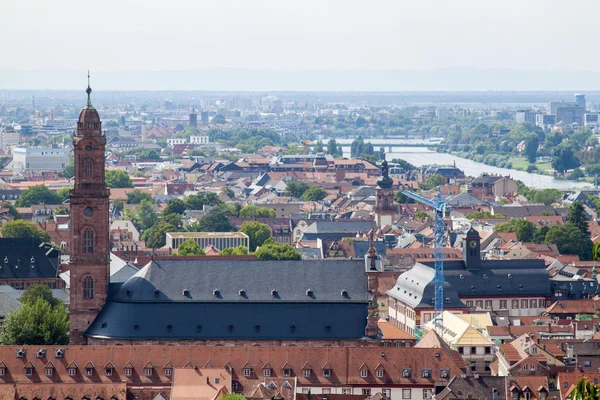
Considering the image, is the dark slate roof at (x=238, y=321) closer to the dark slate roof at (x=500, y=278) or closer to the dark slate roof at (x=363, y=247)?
the dark slate roof at (x=500, y=278)

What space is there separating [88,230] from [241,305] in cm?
846

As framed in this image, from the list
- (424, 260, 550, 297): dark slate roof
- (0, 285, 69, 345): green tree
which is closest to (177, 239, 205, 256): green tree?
(424, 260, 550, 297): dark slate roof

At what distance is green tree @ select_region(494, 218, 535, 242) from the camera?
168000 millimetres

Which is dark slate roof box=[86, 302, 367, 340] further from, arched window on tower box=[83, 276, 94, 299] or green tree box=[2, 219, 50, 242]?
green tree box=[2, 219, 50, 242]

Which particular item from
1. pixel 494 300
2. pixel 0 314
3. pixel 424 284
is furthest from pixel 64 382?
pixel 494 300

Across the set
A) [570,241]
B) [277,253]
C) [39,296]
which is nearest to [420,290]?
[39,296]

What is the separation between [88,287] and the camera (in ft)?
300

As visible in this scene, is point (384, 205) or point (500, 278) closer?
point (500, 278)

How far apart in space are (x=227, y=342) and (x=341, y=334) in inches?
203

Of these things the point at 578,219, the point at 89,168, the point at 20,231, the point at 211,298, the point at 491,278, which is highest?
the point at 89,168

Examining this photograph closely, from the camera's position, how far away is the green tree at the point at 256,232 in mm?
174250

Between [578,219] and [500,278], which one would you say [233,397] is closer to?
[500,278]

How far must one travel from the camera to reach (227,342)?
3489 inches

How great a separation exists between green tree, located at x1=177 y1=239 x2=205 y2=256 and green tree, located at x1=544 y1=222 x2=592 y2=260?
28.8m
